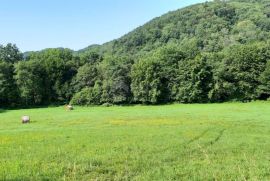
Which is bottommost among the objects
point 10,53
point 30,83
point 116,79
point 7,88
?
point 7,88

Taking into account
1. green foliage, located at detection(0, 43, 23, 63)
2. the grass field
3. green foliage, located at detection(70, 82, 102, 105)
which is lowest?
green foliage, located at detection(70, 82, 102, 105)

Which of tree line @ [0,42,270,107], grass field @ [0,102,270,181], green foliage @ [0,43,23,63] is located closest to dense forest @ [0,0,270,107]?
tree line @ [0,42,270,107]

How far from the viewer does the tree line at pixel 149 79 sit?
332 feet

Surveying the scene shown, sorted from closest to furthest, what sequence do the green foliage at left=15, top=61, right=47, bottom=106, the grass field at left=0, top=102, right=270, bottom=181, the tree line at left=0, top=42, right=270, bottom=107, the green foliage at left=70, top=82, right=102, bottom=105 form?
the grass field at left=0, top=102, right=270, bottom=181
the tree line at left=0, top=42, right=270, bottom=107
the green foliage at left=70, top=82, right=102, bottom=105
the green foliage at left=15, top=61, right=47, bottom=106

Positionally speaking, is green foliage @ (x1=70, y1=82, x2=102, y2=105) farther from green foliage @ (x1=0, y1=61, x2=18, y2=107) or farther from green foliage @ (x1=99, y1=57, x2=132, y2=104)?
green foliage @ (x1=0, y1=61, x2=18, y2=107)

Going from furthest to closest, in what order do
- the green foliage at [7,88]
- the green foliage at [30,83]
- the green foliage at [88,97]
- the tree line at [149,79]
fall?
the green foliage at [30,83] → the green foliage at [7,88] → the green foliage at [88,97] → the tree line at [149,79]

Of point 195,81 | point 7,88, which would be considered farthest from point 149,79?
point 7,88

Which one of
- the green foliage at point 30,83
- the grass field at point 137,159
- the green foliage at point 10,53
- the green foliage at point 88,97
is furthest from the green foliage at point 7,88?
the grass field at point 137,159

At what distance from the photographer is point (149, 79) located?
10631cm

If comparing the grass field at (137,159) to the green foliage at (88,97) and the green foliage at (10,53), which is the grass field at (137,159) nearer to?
the green foliage at (88,97)

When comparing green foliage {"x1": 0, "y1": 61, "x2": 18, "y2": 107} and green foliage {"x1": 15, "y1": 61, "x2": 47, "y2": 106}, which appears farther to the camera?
green foliage {"x1": 15, "y1": 61, "x2": 47, "y2": 106}

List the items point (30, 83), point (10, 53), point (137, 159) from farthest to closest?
1. point (10, 53)
2. point (30, 83)
3. point (137, 159)

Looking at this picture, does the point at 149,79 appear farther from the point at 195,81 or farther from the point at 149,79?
the point at 195,81

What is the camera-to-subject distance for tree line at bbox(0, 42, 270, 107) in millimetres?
101125
